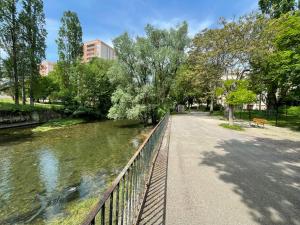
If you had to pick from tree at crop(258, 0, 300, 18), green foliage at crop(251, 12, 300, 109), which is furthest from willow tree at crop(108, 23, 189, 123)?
tree at crop(258, 0, 300, 18)

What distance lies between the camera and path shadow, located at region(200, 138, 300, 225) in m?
3.36

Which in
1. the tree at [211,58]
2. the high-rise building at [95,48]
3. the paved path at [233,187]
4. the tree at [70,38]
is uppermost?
the high-rise building at [95,48]

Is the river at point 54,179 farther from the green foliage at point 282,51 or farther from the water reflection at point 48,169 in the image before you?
the green foliage at point 282,51

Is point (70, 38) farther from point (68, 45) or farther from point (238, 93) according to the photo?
point (238, 93)

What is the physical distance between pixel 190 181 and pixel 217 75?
14063 mm

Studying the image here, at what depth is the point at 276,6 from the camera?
24.5 m

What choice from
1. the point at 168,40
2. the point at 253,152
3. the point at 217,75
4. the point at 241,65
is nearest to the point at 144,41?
the point at 168,40

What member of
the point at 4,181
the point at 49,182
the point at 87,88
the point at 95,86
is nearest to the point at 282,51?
the point at 49,182

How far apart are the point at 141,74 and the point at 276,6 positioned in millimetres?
20690

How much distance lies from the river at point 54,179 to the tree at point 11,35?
51.8ft

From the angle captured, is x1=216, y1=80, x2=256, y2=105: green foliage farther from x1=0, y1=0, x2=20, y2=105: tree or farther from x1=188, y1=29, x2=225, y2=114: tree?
x1=0, y1=0, x2=20, y2=105: tree

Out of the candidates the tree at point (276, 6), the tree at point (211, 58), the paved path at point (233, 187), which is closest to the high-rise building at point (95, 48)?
the tree at point (276, 6)

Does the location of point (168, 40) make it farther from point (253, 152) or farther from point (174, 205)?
point (174, 205)

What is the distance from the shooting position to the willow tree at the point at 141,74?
64.6 ft
